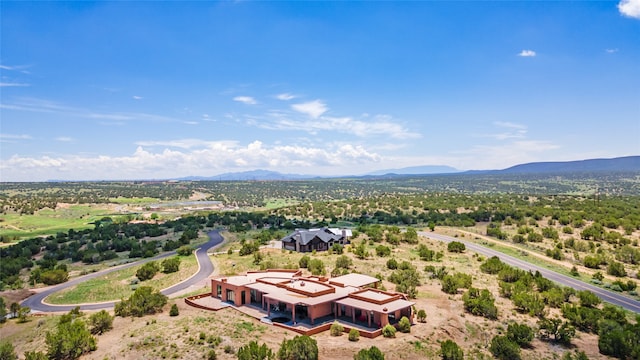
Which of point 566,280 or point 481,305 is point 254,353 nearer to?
point 481,305

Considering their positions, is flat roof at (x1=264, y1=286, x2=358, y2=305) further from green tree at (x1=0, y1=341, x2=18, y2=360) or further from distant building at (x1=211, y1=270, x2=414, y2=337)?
green tree at (x1=0, y1=341, x2=18, y2=360)

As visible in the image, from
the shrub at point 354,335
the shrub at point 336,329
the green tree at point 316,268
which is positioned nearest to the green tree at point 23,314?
the green tree at point 316,268

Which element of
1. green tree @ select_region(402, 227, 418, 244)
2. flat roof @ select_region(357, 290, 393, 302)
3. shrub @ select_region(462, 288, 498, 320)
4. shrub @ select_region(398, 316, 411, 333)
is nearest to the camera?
shrub @ select_region(398, 316, 411, 333)

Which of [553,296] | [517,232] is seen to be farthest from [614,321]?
[517,232]

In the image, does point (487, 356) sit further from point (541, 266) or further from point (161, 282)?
point (161, 282)

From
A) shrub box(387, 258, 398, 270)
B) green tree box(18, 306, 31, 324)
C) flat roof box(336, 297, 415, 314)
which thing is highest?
flat roof box(336, 297, 415, 314)

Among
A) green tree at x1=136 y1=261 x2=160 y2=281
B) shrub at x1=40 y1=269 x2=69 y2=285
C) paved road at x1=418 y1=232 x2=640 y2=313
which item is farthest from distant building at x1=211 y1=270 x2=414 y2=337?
shrub at x1=40 y1=269 x2=69 y2=285

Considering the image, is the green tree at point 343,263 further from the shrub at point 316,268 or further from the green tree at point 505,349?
the green tree at point 505,349

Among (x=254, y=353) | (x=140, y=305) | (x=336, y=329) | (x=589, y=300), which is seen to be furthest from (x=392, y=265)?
(x=140, y=305)
